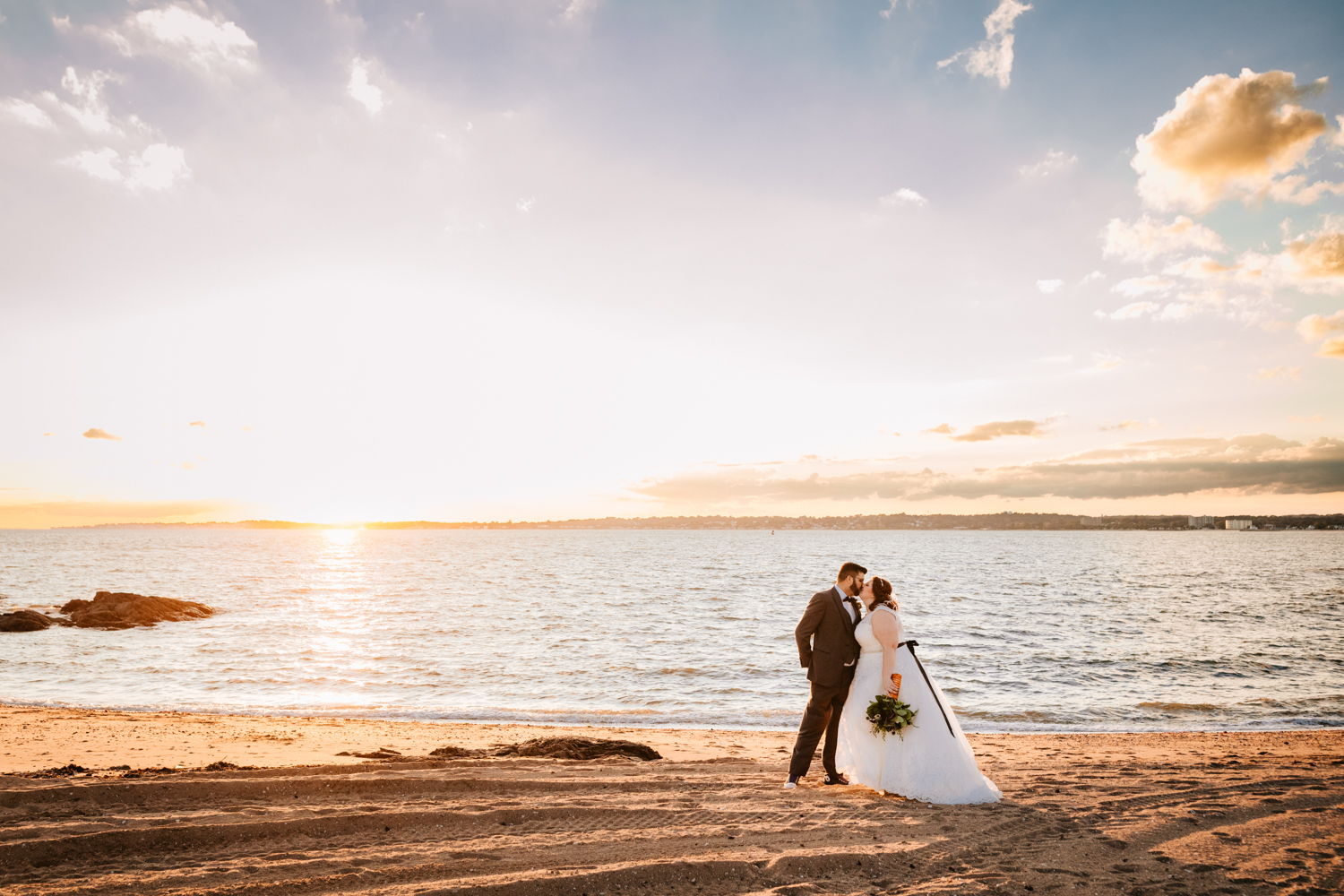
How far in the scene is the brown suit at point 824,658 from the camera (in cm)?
754

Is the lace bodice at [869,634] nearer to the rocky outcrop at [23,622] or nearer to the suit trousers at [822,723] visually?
the suit trousers at [822,723]

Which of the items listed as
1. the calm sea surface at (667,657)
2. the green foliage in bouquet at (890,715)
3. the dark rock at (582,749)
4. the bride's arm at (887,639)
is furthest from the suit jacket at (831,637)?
the calm sea surface at (667,657)

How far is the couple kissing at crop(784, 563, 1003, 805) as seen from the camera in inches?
284

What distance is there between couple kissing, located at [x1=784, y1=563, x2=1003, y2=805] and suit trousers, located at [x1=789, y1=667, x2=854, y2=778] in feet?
0.03

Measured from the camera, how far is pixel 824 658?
7.57 metres

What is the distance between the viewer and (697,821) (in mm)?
6402

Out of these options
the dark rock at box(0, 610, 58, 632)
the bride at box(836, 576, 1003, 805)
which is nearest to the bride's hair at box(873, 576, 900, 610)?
the bride at box(836, 576, 1003, 805)

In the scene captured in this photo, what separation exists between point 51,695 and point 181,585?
135ft

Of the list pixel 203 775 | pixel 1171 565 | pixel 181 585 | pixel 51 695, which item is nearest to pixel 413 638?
pixel 51 695

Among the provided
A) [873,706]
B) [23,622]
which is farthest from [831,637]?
[23,622]

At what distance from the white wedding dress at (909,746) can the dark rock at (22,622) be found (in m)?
33.0

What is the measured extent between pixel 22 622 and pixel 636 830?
32.4 meters

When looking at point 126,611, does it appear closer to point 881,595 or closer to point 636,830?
point 636,830

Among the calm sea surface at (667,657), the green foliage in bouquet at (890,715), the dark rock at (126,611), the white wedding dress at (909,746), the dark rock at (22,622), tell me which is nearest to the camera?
the white wedding dress at (909,746)
